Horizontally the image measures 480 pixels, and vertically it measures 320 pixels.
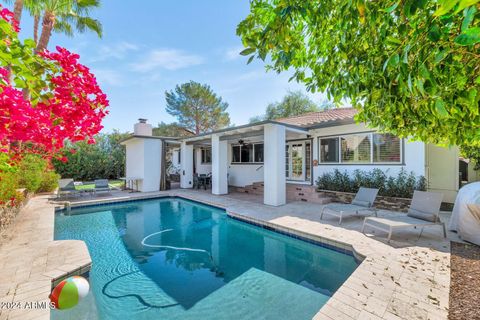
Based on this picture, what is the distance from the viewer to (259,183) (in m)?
14.0

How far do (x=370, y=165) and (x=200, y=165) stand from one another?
13.3 metres

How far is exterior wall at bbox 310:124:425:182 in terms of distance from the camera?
875cm

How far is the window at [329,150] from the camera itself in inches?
443

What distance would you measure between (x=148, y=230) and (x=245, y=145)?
9.33 meters

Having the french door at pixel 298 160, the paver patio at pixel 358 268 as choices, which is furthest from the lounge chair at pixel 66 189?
the french door at pixel 298 160

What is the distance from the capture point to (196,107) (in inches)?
1178

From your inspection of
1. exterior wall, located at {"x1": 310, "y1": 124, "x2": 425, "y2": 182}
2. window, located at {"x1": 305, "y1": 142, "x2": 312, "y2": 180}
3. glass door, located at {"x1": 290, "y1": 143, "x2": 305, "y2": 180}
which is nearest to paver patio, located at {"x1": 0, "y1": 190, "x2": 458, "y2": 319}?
exterior wall, located at {"x1": 310, "y1": 124, "x2": 425, "y2": 182}


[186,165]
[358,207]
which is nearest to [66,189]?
[186,165]

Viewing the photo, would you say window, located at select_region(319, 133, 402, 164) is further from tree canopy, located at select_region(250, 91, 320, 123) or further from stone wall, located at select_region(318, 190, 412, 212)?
tree canopy, located at select_region(250, 91, 320, 123)

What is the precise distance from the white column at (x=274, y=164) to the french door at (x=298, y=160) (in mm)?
3141

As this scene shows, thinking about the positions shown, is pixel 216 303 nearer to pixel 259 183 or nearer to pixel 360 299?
pixel 360 299

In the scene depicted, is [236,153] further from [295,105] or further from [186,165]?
[295,105]

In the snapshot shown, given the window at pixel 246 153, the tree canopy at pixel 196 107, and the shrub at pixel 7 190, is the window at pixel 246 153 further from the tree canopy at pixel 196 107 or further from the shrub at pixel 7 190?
the tree canopy at pixel 196 107

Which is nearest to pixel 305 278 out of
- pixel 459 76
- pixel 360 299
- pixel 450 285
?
pixel 360 299
